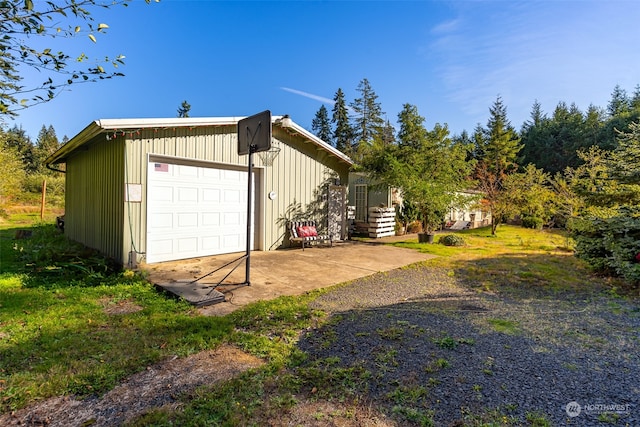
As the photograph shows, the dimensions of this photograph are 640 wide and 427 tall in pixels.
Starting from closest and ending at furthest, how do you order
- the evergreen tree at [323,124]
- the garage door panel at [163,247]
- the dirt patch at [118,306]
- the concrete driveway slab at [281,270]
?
the dirt patch at [118,306]
the concrete driveway slab at [281,270]
the garage door panel at [163,247]
the evergreen tree at [323,124]

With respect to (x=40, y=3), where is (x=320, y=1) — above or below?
above

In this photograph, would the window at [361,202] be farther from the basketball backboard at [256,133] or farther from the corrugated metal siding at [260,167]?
the basketball backboard at [256,133]

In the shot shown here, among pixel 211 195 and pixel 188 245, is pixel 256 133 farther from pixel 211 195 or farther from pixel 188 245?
pixel 188 245

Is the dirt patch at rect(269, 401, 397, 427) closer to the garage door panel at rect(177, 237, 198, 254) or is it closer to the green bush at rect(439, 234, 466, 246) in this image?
the garage door panel at rect(177, 237, 198, 254)

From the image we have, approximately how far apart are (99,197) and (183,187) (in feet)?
6.77

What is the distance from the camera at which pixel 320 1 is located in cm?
832

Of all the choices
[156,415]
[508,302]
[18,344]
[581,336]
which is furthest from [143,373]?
[508,302]

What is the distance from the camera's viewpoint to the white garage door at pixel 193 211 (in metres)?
6.37

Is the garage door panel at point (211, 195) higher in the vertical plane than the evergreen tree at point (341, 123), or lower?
lower

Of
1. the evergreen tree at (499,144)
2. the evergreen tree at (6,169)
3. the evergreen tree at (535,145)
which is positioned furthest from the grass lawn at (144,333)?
the evergreen tree at (535,145)

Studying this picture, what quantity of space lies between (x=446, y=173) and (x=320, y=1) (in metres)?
6.35

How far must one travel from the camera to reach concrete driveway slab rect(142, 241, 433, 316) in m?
4.68

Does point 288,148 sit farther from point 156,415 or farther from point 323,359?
point 156,415

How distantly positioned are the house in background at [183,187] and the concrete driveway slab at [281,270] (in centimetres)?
55
